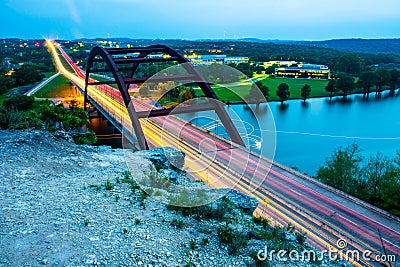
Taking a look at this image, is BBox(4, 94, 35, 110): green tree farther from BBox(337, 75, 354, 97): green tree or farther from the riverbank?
BBox(337, 75, 354, 97): green tree

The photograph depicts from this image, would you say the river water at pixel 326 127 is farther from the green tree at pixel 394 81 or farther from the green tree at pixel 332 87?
the green tree at pixel 394 81

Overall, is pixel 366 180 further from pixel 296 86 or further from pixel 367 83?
pixel 296 86

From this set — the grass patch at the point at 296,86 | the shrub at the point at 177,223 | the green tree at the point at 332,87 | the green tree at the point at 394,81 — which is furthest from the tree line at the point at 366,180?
the green tree at the point at 394,81

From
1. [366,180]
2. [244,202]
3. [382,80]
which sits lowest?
[366,180]

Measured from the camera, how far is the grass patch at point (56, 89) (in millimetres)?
52638

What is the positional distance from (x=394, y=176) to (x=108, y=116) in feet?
77.3

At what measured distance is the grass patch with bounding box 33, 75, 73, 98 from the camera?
52638 millimetres

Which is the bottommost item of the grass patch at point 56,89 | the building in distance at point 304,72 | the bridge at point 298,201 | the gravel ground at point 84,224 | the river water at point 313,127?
the river water at point 313,127

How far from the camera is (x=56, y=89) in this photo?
57688 mm

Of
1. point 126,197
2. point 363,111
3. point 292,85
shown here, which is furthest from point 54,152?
point 292,85

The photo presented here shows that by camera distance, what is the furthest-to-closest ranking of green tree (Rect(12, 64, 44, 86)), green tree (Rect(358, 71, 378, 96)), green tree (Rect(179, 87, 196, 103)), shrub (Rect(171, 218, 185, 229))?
green tree (Rect(12, 64, 44, 86)) → green tree (Rect(358, 71, 378, 96)) → green tree (Rect(179, 87, 196, 103)) → shrub (Rect(171, 218, 185, 229))

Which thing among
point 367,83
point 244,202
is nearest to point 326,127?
point 367,83

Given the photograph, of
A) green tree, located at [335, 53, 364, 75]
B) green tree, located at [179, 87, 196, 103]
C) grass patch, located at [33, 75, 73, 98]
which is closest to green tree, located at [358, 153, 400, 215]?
green tree, located at [179, 87, 196, 103]

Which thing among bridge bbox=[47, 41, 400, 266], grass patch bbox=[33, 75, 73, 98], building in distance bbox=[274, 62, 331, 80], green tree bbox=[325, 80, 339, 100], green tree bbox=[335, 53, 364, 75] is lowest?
bridge bbox=[47, 41, 400, 266]
